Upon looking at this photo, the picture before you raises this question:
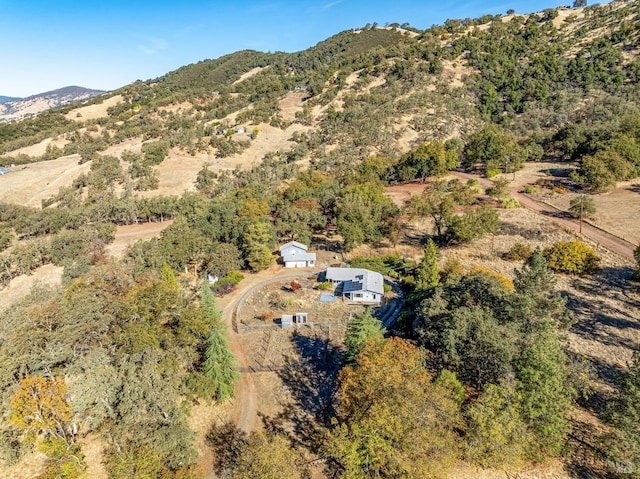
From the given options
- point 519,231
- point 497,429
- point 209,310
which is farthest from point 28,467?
point 519,231

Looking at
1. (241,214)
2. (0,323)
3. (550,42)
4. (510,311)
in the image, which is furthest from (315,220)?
(550,42)

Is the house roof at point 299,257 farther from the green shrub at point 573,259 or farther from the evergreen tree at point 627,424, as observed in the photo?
the evergreen tree at point 627,424

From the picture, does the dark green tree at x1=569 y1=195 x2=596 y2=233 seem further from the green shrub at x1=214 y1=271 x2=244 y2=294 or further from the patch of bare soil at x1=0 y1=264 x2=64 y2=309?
the patch of bare soil at x1=0 y1=264 x2=64 y2=309

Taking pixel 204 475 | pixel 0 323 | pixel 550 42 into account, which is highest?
pixel 550 42

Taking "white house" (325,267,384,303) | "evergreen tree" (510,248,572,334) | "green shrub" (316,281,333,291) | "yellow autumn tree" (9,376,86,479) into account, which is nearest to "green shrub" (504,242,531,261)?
"evergreen tree" (510,248,572,334)

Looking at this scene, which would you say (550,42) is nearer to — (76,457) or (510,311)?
(510,311)

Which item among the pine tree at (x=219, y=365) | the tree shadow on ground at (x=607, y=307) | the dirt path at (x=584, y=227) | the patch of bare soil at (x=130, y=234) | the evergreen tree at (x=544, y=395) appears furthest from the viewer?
the patch of bare soil at (x=130, y=234)

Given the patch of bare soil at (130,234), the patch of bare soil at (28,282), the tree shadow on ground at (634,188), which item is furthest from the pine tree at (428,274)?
the tree shadow on ground at (634,188)

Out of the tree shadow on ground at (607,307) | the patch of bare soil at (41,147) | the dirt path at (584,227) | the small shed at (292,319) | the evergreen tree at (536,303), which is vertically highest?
the patch of bare soil at (41,147)
